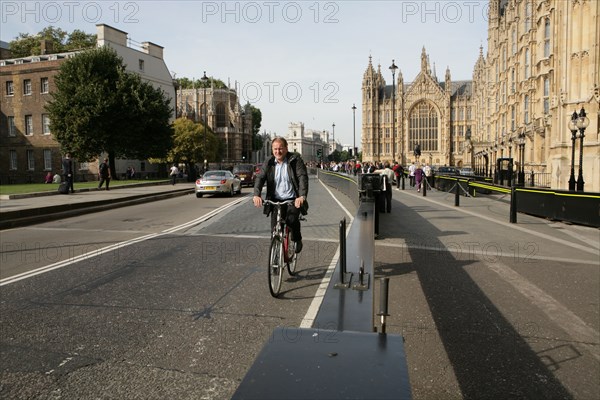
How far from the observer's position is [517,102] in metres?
52.9

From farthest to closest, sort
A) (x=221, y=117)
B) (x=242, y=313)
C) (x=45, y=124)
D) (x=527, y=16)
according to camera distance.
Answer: (x=221, y=117) → (x=527, y=16) → (x=45, y=124) → (x=242, y=313)

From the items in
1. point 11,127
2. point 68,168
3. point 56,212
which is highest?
point 11,127

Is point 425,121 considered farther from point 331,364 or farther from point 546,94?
point 331,364

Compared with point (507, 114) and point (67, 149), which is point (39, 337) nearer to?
point (67, 149)

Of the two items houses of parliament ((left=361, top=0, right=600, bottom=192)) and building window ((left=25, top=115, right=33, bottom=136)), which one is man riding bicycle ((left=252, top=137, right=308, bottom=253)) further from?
building window ((left=25, top=115, right=33, bottom=136))

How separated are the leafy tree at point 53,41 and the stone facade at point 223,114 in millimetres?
32982

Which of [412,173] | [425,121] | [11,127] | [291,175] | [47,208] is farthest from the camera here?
[425,121]

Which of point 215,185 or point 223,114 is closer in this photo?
point 215,185

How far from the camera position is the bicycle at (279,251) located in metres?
5.88

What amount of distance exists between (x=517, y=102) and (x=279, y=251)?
5390 cm

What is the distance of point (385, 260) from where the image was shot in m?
8.50

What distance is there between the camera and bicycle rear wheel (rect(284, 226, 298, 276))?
6.49 meters

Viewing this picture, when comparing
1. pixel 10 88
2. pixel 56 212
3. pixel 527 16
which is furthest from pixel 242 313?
pixel 10 88

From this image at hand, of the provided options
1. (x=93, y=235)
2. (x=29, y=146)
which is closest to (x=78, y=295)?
(x=93, y=235)
